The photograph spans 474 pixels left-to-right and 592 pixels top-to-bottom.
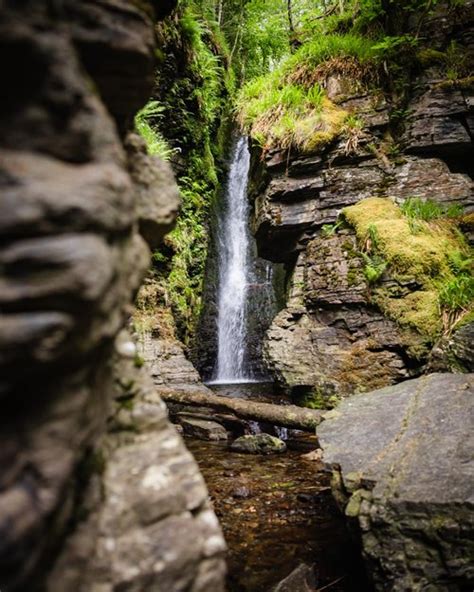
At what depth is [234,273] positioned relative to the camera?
43.2ft

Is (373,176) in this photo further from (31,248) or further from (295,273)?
(31,248)

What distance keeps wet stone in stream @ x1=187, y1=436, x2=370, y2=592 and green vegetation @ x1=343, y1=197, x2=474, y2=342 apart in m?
3.07

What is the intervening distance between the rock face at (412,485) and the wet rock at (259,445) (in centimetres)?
189

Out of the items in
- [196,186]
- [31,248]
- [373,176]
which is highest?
[196,186]

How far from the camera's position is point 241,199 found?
13398 millimetres

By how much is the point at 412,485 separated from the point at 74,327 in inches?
95.5

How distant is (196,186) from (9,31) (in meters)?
10.4

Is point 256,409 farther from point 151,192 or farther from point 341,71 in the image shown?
point 341,71

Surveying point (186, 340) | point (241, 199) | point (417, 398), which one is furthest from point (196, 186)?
point (417, 398)

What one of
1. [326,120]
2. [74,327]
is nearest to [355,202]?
[326,120]

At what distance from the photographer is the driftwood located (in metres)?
5.60

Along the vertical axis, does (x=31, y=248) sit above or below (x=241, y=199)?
below

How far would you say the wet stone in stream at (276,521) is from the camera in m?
2.76

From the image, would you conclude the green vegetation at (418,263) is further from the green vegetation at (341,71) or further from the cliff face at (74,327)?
the cliff face at (74,327)
